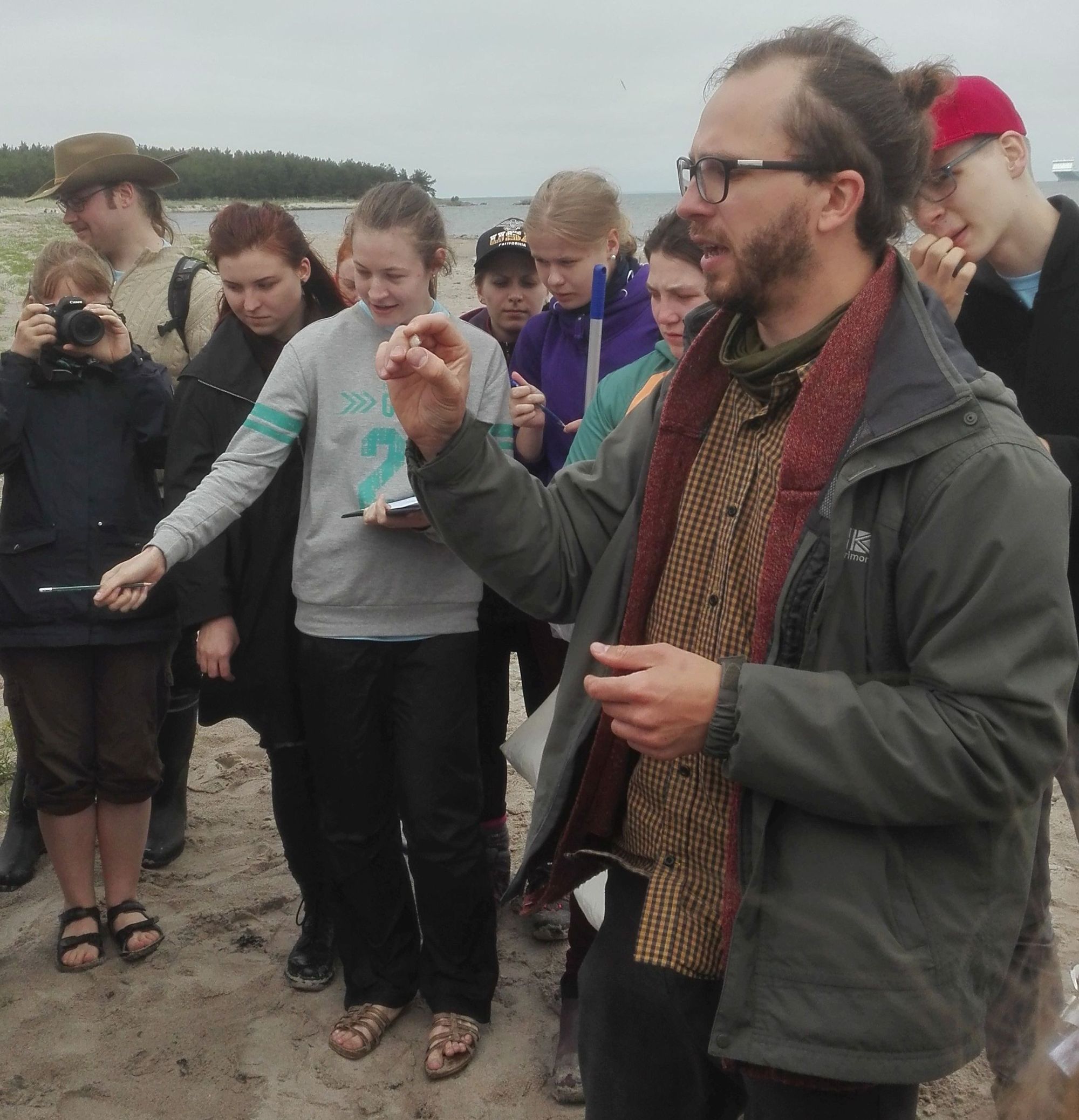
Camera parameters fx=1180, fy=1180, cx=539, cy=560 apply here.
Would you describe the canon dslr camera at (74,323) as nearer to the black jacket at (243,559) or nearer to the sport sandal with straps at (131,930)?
the black jacket at (243,559)

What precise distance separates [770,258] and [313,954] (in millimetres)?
2608

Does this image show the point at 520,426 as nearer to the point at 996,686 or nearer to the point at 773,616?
the point at 773,616

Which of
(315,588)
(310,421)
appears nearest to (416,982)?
(315,588)

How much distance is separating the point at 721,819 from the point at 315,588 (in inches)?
60.5

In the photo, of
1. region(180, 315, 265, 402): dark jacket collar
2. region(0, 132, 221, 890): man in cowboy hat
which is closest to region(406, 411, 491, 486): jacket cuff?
region(180, 315, 265, 402): dark jacket collar

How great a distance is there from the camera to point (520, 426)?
3283 mm

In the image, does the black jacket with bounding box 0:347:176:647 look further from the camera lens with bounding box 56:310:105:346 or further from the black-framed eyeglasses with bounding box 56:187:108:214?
the black-framed eyeglasses with bounding box 56:187:108:214

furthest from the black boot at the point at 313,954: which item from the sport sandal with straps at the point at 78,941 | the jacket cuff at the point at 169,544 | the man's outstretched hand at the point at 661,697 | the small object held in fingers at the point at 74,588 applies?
the man's outstretched hand at the point at 661,697

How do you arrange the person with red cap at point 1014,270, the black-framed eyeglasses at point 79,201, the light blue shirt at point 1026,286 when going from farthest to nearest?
the black-framed eyeglasses at point 79,201 → the light blue shirt at point 1026,286 → the person with red cap at point 1014,270

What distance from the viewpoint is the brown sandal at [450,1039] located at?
118 inches

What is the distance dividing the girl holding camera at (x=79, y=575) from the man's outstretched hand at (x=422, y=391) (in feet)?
6.07

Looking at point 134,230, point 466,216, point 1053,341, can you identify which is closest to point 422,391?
point 1053,341

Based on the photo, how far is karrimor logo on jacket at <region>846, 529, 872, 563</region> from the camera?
1524 millimetres

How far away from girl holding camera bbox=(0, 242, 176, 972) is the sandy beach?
182mm
